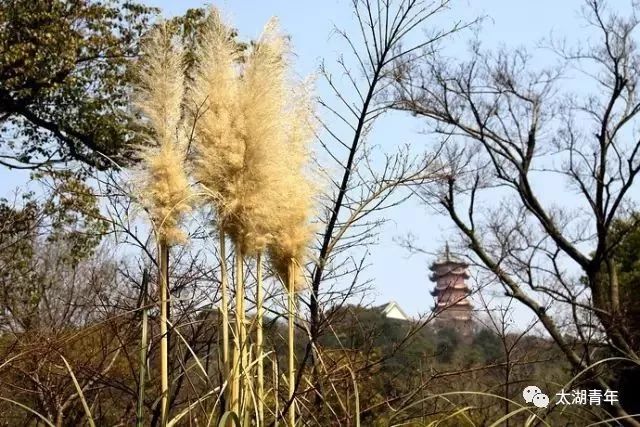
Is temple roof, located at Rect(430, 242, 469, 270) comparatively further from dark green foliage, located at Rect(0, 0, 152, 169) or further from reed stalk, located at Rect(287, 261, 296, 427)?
reed stalk, located at Rect(287, 261, 296, 427)

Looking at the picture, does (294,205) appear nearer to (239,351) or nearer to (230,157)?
(230,157)

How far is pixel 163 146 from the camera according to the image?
211 centimetres

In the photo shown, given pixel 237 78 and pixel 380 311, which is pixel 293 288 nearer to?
pixel 237 78

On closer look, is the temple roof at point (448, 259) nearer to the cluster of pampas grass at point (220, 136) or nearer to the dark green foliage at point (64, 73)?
the dark green foliage at point (64, 73)

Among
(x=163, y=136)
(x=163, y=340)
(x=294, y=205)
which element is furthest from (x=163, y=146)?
(x=163, y=340)

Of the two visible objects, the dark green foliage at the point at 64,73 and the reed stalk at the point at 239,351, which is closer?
the reed stalk at the point at 239,351

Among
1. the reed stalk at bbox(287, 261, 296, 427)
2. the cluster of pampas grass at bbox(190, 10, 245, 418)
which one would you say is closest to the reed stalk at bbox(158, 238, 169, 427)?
the cluster of pampas grass at bbox(190, 10, 245, 418)

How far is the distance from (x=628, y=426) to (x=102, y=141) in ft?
19.7

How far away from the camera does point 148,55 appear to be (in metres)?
2.21

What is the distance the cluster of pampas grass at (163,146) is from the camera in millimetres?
2041

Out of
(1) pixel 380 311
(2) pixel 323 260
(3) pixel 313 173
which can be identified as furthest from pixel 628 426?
(3) pixel 313 173

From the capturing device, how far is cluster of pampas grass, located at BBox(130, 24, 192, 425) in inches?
80.4

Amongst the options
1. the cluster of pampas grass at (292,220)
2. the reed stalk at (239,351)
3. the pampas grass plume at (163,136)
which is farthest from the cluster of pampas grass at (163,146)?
the cluster of pampas grass at (292,220)

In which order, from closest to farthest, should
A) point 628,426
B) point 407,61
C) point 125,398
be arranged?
point 407,61 < point 125,398 < point 628,426
